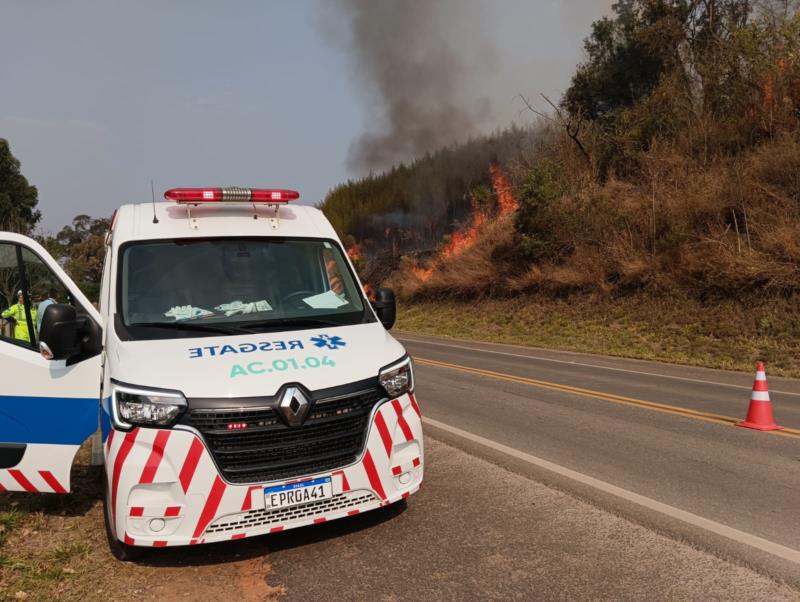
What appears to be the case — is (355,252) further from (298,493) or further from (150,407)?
(150,407)

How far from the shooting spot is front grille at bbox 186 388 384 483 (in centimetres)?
384

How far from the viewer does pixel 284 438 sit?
3.96 meters

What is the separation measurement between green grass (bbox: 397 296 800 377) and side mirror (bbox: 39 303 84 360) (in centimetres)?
1392

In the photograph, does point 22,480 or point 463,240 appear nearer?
point 22,480

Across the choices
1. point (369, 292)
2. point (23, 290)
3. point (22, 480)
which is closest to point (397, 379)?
point (22, 480)

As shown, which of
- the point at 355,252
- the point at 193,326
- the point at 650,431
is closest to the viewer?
the point at 193,326

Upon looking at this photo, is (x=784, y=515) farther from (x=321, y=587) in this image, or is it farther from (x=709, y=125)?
(x=709, y=125)

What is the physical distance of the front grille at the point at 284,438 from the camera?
384cm

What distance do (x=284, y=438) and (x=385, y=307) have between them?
5.89 ft

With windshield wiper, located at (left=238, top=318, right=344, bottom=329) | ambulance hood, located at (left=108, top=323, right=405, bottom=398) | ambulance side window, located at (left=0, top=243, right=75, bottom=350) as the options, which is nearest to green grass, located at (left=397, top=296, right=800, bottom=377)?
windshield wiper, located at (left=238, top=318, right=344, bottom=329)

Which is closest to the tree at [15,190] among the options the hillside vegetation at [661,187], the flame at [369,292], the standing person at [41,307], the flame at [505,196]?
the flame at [369,292]

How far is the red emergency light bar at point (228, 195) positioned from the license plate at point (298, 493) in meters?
2.45

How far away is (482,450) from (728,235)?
18560mm

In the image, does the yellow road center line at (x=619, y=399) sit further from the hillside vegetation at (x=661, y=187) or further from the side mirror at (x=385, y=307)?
the hillside vegetation at (x=661, y=187)
